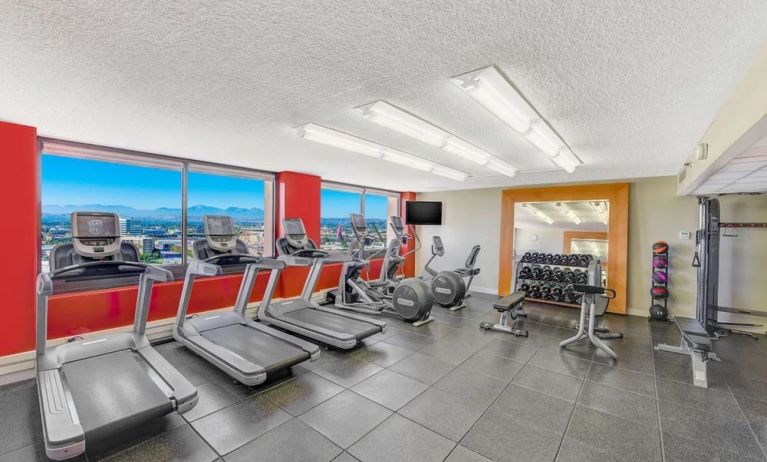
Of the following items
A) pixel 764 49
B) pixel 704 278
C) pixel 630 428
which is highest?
pixel 764 49

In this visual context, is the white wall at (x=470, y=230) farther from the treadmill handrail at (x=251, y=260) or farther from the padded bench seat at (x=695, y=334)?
the treadmill handrail at (x=251, y=260)

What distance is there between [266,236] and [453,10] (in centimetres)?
538

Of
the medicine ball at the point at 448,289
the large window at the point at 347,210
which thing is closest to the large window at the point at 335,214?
the large window at the point at 347,210

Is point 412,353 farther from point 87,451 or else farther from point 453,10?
point 453,10

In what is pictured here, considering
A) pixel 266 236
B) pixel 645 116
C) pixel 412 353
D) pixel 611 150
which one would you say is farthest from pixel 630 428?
pixel 266 236

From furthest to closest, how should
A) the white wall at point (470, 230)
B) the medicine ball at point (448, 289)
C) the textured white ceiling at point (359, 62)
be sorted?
the white wall at point (470, 230), the medicine ball at point (448, 289), the textured white ceiling at point (359, 62)

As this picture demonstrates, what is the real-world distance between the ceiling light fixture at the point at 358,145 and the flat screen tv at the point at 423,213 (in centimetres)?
315

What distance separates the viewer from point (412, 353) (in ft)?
12.6

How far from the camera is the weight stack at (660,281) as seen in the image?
535 centimetres

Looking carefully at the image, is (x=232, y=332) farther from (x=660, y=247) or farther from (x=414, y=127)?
(x=660, y=247)

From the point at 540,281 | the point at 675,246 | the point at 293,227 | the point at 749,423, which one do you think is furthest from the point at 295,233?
the point at 675,246

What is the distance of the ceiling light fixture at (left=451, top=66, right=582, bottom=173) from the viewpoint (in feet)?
6.91

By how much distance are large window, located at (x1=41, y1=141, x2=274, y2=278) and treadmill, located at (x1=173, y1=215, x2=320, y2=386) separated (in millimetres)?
686

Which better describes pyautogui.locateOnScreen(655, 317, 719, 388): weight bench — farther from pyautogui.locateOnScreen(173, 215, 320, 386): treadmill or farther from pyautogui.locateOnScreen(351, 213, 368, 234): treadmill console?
pyautogui.locateOnScreen(351, 213, 368, 234): treadmill console
